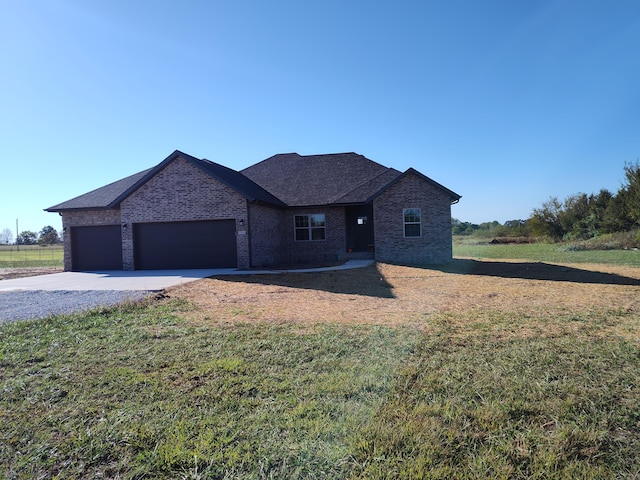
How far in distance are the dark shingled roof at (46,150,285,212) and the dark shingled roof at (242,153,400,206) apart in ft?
5.66

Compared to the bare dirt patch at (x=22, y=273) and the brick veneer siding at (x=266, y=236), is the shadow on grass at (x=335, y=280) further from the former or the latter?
the bare dirt patch at (x=22, y=273)

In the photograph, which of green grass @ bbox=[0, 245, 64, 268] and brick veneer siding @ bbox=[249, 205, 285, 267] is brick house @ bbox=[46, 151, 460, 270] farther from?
green grass @ bbox=[0, 245, 64, 268]

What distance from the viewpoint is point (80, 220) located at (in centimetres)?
1962

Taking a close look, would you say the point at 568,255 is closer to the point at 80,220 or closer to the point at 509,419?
the point at 509,419

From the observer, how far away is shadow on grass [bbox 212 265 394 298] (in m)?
11.2

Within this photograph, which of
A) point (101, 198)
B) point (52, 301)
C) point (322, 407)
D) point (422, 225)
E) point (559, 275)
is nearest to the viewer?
point (322, 407)

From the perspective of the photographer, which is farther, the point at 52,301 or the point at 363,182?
the point at 363,182

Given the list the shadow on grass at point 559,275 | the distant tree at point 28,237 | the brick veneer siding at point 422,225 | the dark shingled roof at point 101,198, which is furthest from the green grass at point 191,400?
the distant tree at point 28,237

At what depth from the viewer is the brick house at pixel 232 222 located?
1797 centimetres

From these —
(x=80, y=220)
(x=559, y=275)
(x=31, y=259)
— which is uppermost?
(x=80, y=220)

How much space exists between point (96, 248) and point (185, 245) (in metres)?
4.84

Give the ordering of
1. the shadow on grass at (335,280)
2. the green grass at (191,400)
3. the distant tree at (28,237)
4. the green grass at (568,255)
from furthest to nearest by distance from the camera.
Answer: the distant tree at (28,237) → the green grass at (568,255) → the shadow on grass at (335,280) → the green grass at (191,400)

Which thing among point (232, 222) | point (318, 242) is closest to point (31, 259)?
point (232, 222)

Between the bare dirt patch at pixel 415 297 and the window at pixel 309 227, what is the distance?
6453 mm
